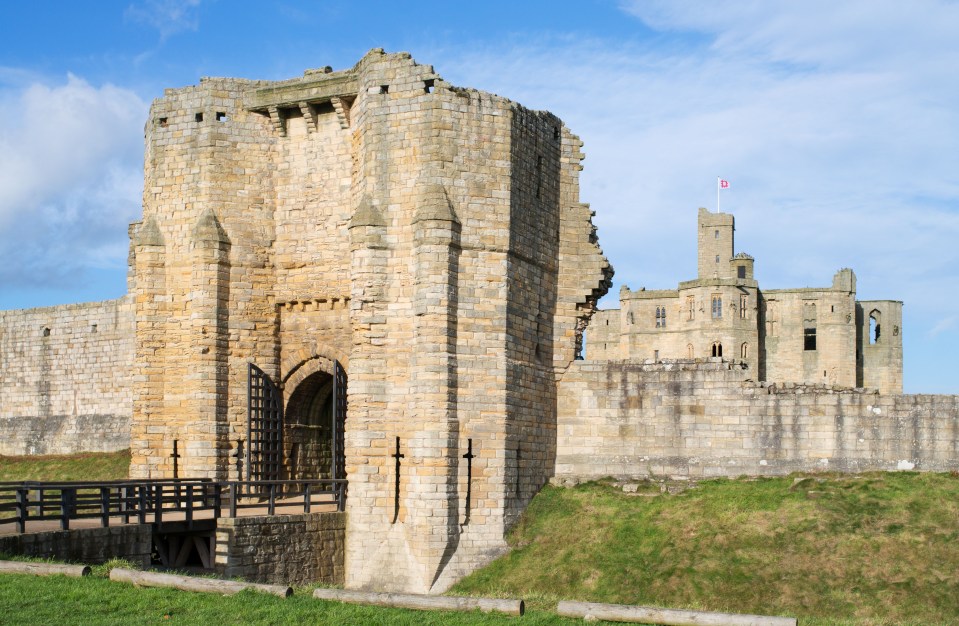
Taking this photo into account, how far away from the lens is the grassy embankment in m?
17.4

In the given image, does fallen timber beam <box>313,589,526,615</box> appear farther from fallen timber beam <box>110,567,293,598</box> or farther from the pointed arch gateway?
the pointed arch gateway

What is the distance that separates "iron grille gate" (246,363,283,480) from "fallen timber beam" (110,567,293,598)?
31.8 feet

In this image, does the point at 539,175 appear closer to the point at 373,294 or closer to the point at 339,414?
the point at 373,294

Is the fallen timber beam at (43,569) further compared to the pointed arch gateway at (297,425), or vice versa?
the pointed arch gateway at (297,425)

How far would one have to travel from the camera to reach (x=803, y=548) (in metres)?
18.8

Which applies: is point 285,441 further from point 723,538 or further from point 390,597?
point 390,597

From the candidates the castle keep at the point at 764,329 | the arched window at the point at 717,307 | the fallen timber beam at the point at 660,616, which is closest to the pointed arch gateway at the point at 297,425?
the fallen timber beam at the point at 660,616

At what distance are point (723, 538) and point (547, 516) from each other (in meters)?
3.48

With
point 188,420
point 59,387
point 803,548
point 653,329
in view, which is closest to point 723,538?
point 803,548

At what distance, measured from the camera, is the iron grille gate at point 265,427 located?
2391cm

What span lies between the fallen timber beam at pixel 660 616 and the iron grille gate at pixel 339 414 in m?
10.1

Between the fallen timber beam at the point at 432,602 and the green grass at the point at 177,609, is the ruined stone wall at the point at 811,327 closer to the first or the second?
the fallen timber beam at the point at 432,602

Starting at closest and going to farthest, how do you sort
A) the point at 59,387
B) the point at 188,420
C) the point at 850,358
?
the point at 188,420 → the point at 59,387 → the point at 850,358

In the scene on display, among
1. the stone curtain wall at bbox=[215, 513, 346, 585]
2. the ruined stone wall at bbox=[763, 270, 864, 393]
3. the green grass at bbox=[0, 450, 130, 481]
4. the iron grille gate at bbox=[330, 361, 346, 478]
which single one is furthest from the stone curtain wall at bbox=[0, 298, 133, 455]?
the ruined stone wall at bbox=[763, 270, 864, 393]
